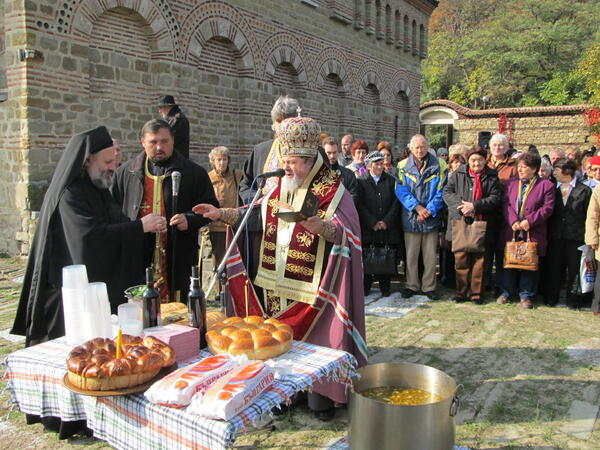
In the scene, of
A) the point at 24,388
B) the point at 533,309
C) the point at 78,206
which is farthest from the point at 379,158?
the point at 24,388

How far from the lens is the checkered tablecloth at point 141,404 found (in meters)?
2.11

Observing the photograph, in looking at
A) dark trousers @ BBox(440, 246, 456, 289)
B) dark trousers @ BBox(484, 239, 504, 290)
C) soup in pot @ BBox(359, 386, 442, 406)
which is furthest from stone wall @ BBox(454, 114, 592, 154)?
soup in pot @ BBox(359, 386, 442, 406)

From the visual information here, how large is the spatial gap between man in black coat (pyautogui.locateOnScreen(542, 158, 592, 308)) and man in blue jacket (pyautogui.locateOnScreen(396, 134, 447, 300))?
4.95ft

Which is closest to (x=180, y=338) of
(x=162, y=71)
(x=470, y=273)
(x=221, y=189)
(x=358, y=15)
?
(x=221, y=189)

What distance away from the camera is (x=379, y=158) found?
756 centimetres

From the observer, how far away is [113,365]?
7.51ft

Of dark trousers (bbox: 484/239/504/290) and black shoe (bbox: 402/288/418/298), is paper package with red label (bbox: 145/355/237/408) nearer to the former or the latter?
black shoe (bbox: 402/288/418/298)

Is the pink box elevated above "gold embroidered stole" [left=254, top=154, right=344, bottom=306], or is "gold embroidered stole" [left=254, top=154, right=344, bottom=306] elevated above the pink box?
"gold embroidered stole" [left=254, top=154, right=344, bottom=306]

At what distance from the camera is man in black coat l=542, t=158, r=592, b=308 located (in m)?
7.07

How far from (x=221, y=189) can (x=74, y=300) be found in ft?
15.8

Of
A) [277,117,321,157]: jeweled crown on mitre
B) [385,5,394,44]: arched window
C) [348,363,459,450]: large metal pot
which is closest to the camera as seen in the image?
[348,363,459,450]: large metal pot

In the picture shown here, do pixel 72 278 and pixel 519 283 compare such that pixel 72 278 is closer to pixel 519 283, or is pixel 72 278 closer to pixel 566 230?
pixel 519 283

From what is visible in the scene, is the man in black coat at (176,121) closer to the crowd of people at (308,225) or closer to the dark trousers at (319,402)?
the crowd of people at (308,225)

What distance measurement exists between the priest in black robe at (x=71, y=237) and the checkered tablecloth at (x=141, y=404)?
0.64m
